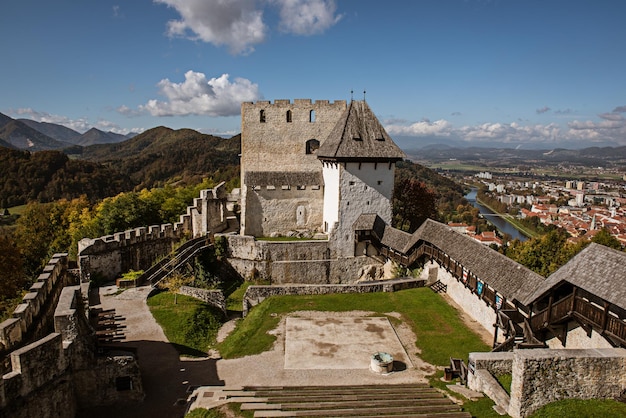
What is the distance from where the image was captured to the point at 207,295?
19984 millimetres

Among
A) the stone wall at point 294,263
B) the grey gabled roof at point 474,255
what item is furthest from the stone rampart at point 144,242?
the grey gabled roof at point 474,255

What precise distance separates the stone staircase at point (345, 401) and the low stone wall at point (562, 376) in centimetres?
148

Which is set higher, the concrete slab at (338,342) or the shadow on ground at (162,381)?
the concrete slab at (338,342)

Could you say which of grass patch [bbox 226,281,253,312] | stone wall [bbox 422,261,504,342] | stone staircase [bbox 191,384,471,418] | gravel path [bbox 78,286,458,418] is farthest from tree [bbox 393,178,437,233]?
stone staircase [bbox 191,384,471,418]

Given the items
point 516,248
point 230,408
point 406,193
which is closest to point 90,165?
point 406,193

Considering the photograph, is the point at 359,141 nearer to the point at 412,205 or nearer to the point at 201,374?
the point at 412,205

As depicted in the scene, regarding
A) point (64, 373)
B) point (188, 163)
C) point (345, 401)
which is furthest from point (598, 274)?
point (188, 163)

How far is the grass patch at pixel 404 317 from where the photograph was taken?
1534 cm

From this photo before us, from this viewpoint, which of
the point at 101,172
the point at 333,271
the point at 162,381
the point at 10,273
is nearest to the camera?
the point at 162,381

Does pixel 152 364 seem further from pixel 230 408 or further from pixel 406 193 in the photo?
pixel 406 193

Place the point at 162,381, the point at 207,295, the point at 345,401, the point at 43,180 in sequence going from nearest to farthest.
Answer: the point at 345,401 < the point at 162,381 < the point at 207,295 < the point at 43,180

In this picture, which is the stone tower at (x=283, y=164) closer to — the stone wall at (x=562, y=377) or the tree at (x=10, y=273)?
the tree at (x=10, y=273)

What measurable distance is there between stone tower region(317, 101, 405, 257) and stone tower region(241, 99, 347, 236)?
250 cm

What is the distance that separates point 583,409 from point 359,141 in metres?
16.9
